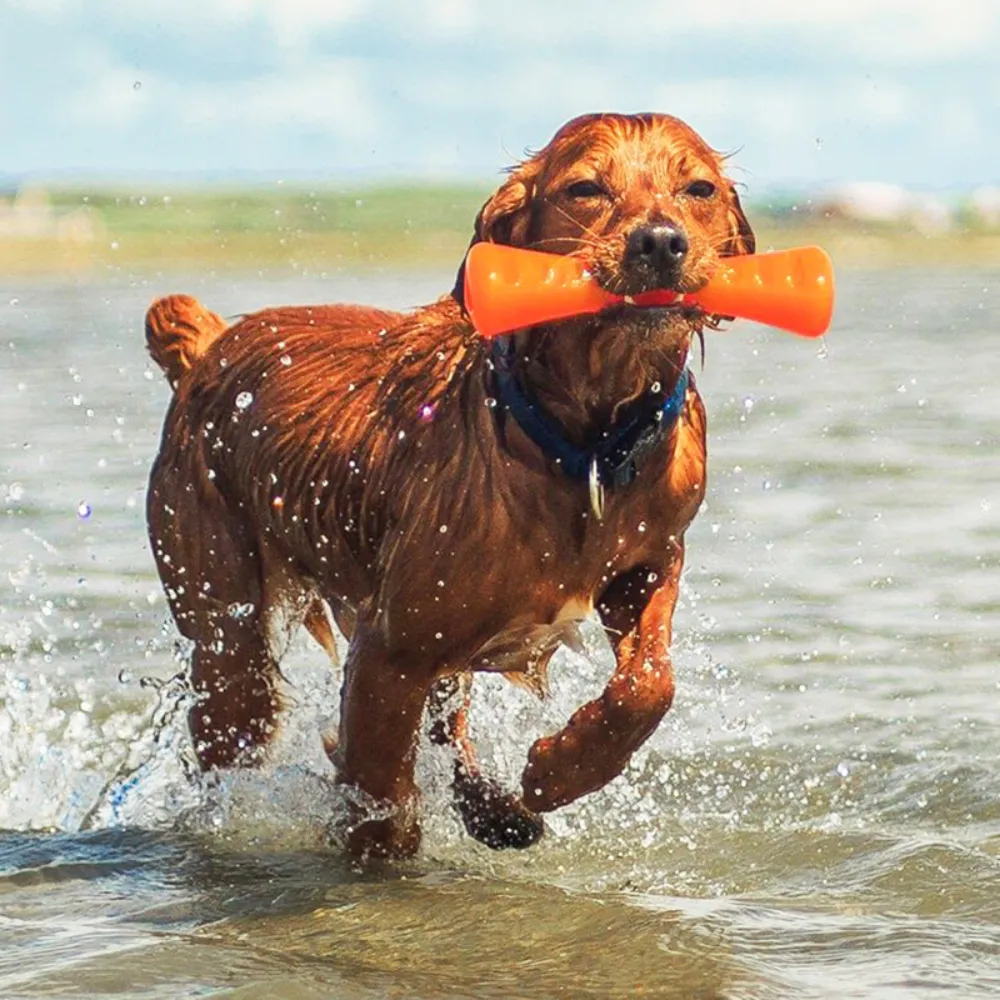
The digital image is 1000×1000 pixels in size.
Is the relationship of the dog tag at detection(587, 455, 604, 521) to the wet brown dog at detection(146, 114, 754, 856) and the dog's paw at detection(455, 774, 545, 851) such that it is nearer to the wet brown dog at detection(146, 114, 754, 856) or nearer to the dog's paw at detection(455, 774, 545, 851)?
the wet brown dog at detection(146, 114, 754, 856)

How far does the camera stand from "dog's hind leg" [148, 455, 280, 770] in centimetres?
687

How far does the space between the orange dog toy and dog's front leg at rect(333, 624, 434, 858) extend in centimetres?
95

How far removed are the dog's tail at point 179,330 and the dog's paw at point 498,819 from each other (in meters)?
1.79

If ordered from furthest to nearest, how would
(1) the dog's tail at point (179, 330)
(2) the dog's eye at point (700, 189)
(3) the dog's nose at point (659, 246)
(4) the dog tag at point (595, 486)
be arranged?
(1) the dog's tail at point (179, 330)
(4) the dog tag at point (595, 486)
(2) the dog's eye at point (700, 189)
(3) the dog's nose at point (659, 246)

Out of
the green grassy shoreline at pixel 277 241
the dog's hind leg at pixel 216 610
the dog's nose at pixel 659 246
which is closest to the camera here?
the dog's nose at pixel 659 246

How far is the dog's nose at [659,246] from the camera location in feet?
17.0

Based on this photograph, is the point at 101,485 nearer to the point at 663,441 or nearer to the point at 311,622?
the point at 311,622

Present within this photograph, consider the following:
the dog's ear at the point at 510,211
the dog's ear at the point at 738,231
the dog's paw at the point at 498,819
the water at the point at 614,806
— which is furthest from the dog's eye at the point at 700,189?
the dog's paw at the point at 498,819

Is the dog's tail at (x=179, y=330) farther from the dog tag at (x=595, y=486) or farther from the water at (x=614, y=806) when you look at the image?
the dog tag at (x=595, y=486)

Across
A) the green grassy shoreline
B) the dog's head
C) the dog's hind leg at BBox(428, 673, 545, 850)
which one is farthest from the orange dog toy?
the green grassy shoreline

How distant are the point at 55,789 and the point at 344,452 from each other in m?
1.86

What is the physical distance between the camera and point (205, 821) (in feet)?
23.0

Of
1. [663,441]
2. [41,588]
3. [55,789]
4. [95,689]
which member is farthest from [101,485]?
[663,441]

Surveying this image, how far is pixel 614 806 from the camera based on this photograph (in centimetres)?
716
